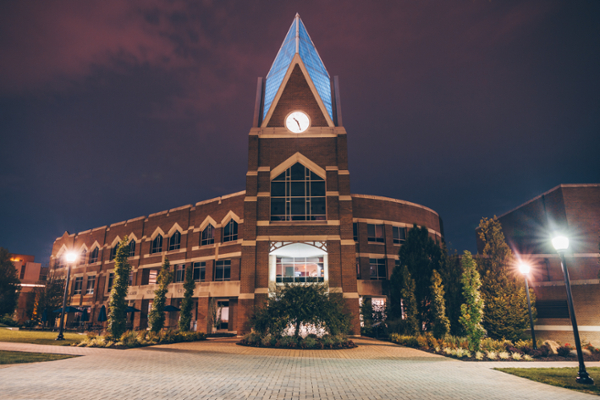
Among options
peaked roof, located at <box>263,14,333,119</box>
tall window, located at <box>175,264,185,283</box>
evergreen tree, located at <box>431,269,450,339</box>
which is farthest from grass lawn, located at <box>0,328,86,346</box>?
peaked roof, located at <box>263,14,333,119</box>

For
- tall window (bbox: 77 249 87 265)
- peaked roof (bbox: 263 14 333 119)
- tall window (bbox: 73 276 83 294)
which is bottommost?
tall window (bbox: 73 276 83 294)

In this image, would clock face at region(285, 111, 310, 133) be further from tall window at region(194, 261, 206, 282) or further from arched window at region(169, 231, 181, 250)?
arched window at region(169, 231, 181, 250)

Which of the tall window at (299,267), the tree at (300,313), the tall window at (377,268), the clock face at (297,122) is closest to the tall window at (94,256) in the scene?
the tall window at (299,267)

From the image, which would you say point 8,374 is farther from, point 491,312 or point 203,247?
point 203,247

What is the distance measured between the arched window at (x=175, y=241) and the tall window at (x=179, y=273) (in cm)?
230

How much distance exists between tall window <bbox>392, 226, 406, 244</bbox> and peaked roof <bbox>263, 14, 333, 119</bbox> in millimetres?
14575

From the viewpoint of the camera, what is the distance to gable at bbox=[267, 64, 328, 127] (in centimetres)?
3234

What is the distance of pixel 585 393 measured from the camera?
9570 millimetres

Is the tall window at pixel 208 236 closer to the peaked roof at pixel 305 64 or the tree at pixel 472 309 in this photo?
the peaked roof at pixel 305 64

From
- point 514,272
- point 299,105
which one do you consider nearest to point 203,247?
point 299,105

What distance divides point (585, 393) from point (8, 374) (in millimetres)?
15771

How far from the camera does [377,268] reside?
37.2 m

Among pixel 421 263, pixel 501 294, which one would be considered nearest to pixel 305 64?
pixel 421 263

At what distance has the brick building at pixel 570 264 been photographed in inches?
989
